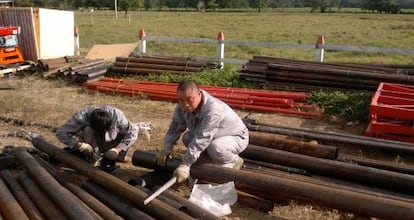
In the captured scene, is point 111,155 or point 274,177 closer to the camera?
point 274,177

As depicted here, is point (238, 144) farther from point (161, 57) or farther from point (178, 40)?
point (178, 40)

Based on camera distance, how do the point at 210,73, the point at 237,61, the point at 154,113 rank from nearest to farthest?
1. the point at 154,113
2. the point at 210,73
3. the point at 237,61

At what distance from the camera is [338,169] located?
5363mm

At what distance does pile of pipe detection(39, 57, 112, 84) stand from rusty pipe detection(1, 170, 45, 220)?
22.5 feet

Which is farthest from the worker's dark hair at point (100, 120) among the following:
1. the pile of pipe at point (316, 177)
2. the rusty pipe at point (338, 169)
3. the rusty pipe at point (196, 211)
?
Result: the rusty pipe at point (338, 169)

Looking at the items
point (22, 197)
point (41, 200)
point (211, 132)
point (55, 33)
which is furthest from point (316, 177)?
point (55, 33)

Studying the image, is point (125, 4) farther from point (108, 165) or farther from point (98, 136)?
point (108, 165)

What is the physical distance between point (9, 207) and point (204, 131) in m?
2.14

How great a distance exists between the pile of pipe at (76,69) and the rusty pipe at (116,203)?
7481mm

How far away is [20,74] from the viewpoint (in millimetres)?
13891

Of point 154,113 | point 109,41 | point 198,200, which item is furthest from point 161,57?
point 109,41

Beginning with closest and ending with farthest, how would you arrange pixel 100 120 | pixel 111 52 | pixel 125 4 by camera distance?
pixel 100 120
pixel 111 52
pixel 125 4

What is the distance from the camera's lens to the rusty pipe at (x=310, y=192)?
4.19m

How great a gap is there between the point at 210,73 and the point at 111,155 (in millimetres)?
6792
